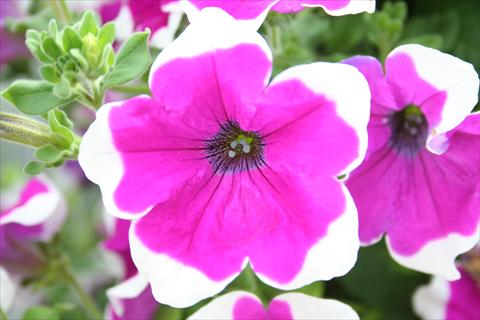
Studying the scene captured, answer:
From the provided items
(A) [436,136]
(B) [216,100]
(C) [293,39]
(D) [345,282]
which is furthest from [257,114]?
(D) [345,282]

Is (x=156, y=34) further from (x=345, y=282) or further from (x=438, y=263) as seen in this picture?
(x=345, y=282)

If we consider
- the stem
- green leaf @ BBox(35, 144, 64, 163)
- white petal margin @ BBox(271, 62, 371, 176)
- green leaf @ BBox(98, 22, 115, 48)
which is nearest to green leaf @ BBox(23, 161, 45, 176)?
green leaf @ BBox(35, 144, 64, 163)

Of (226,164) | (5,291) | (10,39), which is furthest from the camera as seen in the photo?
(10,39)

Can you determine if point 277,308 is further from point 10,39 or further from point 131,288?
point 10,39

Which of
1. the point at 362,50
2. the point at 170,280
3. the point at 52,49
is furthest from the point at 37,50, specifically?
the point at 362,50

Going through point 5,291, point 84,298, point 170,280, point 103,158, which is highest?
point 103,158

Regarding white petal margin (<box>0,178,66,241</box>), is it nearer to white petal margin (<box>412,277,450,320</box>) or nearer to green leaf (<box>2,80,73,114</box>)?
green leaf (<box>2,80,73,114</box>)
